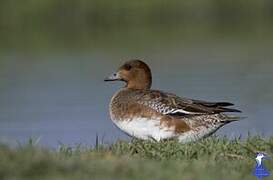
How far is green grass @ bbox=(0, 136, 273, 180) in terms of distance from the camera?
6.56 meters

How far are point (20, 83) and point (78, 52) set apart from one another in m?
7.17

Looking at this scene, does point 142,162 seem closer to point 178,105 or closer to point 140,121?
point 140,121

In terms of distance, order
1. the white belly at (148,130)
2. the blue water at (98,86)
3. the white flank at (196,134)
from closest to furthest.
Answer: the white belly at (148,130)
the white flank at (196,134)
the blue water at (98,86)

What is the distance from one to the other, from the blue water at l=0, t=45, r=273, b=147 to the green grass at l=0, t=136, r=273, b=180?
256cm

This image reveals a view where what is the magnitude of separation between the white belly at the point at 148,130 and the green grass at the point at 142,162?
939mm

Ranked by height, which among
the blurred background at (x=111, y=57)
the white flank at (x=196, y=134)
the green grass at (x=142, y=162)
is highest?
the blurred background at (x=111, y=57)

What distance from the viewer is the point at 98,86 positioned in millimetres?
22172

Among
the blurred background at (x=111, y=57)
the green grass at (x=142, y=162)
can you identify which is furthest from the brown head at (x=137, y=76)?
the green grass at (x=142, y=162)

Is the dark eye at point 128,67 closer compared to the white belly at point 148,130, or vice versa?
the white belly at point 148,130

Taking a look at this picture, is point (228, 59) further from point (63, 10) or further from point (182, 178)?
point (182, 178)

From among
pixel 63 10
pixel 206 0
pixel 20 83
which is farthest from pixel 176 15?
pixel 20 83

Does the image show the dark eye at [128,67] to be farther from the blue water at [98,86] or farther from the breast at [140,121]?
the blue water at [98,86]

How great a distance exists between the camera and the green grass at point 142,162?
21.5 ft

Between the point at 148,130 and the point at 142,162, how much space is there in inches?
102
